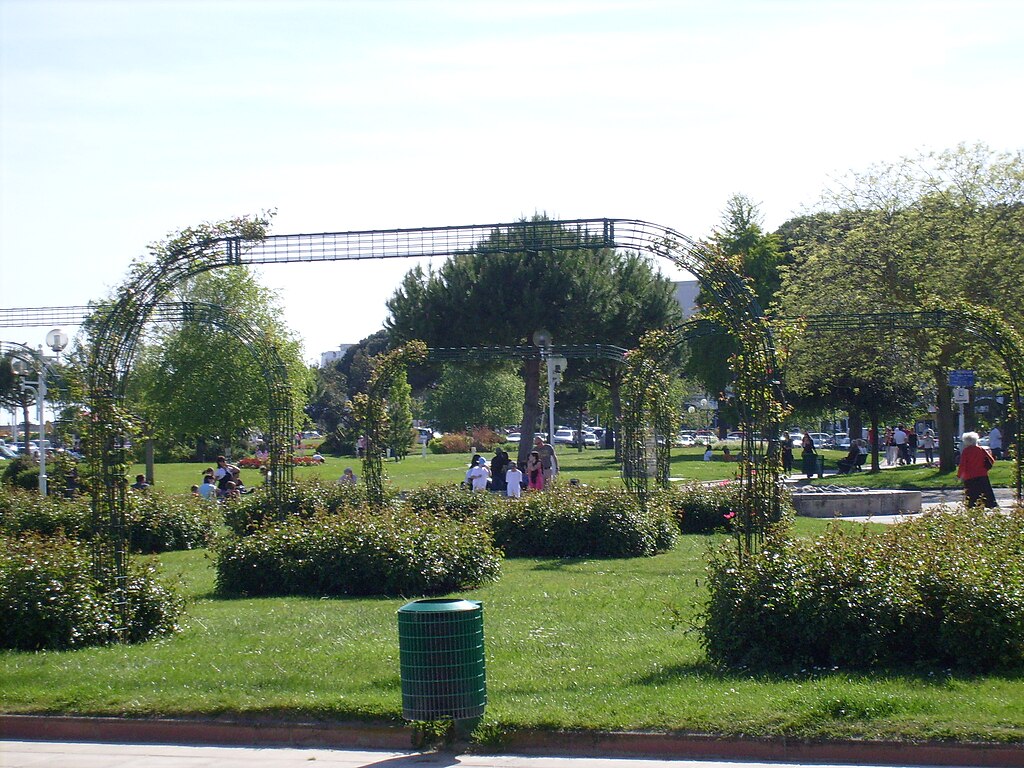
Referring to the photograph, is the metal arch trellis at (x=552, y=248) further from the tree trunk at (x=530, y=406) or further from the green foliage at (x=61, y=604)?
the tree trunk at (x=530, y=406)

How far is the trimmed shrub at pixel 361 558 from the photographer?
12602 millimetres

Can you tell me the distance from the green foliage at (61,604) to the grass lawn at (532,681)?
12.1 inches

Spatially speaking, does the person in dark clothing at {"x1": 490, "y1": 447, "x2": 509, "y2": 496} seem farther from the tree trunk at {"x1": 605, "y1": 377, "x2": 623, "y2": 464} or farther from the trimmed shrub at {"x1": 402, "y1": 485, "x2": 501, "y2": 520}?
the trimmed shrub at {"x1": 402, "y1": 485, "x2": 501, "y2": 520}

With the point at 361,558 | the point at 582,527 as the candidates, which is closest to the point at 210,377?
the point at 582,527

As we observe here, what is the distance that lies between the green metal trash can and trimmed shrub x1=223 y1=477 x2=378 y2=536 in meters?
11.4

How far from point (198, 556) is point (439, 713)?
41.0 feet

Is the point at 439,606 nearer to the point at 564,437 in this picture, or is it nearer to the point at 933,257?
the point at 933,257

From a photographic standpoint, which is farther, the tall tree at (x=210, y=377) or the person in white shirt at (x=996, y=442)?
the tall tree at (x=210, y=377)

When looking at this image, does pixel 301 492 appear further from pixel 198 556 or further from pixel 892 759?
pixel 892 759

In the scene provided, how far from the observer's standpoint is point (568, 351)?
27.1 metres

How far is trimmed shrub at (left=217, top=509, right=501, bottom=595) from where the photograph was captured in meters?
12.6

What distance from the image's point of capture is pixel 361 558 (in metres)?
12.8

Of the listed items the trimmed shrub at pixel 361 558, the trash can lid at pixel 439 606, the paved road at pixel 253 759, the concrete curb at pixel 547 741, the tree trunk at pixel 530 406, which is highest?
the tree trunk at pixel 530 406

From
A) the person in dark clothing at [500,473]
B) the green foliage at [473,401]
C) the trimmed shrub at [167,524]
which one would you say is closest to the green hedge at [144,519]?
the trimmed shrub at [167,524]
